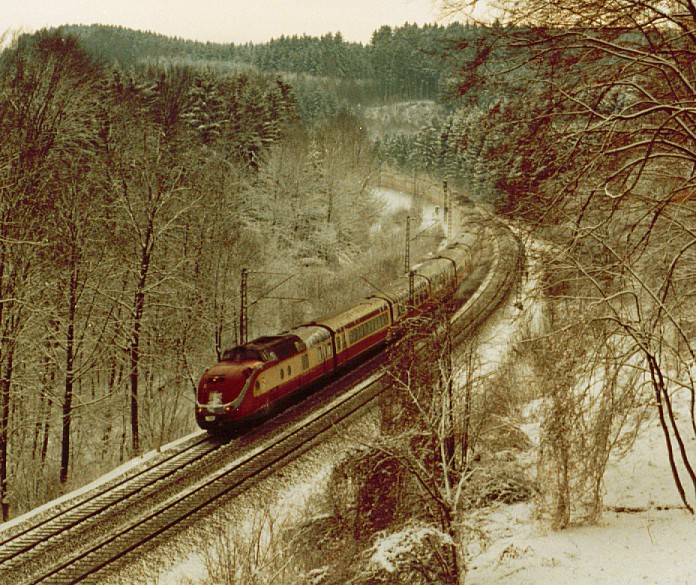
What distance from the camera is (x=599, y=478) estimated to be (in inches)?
402

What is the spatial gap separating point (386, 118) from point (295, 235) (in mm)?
116344

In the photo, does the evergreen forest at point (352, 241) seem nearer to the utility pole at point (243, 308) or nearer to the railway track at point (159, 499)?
the railway track at point (159, 499)

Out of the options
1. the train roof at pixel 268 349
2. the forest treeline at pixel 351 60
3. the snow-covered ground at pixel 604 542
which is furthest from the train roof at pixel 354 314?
the forest treeline at pixel 351 60

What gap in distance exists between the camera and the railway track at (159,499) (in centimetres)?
1455

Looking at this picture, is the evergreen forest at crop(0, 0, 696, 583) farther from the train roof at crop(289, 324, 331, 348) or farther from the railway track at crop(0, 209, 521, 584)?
the railway track at crop(0, 209, 521, 584)

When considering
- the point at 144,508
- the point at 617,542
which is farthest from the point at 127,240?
the point at 617,542

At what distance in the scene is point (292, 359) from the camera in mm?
23812

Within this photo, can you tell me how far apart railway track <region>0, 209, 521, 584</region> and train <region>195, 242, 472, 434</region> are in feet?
3.05

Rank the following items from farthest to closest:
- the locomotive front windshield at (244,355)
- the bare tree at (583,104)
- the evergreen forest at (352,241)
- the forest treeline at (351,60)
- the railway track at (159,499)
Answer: the forest treeline at (351,60) → the locomotive front windshield at (244,355) → the railway track at (159,499) → the evergreen forest at (352,241) → the bare tree at (583,104)

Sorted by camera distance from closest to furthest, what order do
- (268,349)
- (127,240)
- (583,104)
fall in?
(583,104)
(268,349)
(127,240)

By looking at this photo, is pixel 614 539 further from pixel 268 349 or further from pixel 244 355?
pixel 268 349

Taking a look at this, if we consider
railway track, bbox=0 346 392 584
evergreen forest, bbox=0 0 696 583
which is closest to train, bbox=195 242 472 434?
railway track, bbox=0 346 392 584

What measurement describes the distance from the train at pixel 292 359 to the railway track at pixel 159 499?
0.93 metres

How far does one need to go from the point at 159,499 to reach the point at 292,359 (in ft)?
24.3
